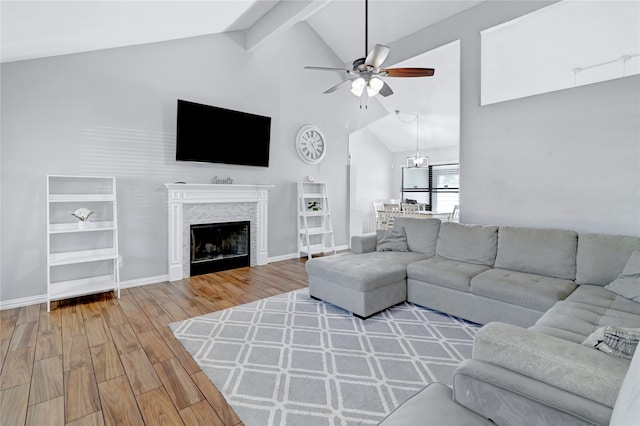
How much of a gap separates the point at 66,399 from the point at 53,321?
147 centimetres

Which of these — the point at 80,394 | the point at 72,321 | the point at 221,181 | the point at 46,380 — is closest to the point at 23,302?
the point at 72,321

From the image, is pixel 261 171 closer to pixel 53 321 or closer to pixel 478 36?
pixel 53 321

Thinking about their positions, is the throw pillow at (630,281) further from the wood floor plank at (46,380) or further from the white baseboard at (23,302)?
the white baseboard at (23,302)

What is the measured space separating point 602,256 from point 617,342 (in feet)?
6.36

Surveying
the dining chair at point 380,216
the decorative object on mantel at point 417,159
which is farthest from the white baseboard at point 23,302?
the decorative object on mantel at point 417,159

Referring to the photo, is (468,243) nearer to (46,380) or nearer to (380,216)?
(46,380)

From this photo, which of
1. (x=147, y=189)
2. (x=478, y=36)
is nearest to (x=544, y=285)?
(x=478, y=36)

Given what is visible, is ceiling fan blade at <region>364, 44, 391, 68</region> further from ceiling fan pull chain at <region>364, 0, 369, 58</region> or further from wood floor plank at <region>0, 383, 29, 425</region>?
wood floor plank at <region>0, 383, 29, 425</region>

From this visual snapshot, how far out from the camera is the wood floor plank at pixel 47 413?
5.41 ft

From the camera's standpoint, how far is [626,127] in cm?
292

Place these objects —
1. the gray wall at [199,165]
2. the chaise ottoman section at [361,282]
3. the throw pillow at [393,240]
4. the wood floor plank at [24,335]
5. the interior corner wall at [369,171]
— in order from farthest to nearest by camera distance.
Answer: the interior corner wall at [369,171], the throw pillow at [393,240], the gray wall at [199,165], the chaise ottoman section at [361,282], the wood floor plank at [24,335]

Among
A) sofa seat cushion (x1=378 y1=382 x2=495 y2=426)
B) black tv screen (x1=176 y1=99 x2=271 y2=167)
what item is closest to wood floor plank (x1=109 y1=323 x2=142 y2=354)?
sofa seat cushion (x1=378 y1=382 x2=495 y2=426)

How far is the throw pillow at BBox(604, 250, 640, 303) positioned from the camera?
2223 millimetres

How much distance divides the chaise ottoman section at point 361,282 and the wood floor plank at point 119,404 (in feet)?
5.93
